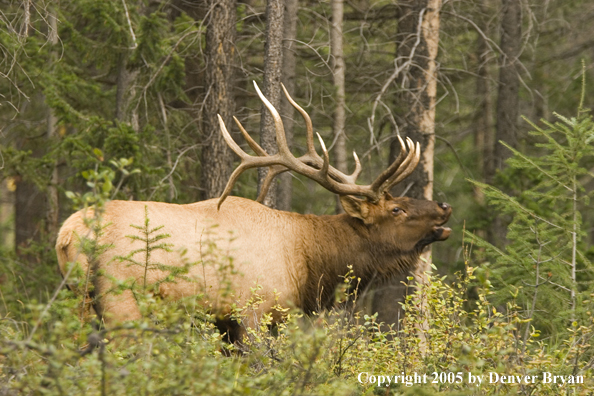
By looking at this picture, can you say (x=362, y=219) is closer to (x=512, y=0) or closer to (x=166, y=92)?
(x=166, y=92)

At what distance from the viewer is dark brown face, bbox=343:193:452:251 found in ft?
23.1

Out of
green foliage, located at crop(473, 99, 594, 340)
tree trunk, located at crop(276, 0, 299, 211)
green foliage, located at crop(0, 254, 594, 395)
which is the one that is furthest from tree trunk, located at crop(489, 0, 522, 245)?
green foliage, located at crop(0, 254, 594, 395)

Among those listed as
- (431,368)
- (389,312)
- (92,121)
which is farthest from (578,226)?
(92,121)

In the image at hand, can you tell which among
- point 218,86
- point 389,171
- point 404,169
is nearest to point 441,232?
point 404,169

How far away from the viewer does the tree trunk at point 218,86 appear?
8594 mm

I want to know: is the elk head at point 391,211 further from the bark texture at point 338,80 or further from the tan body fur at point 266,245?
the bark texture at point 338,80

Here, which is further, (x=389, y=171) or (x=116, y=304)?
(x=389, y=171)

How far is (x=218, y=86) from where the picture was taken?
8.66 metres

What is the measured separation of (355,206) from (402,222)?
564 millimetres

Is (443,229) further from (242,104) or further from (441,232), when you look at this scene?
(242,104)

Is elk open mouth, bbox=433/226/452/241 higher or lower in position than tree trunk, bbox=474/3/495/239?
lower

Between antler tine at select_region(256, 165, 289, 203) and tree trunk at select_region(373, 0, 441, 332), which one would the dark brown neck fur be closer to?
antler tine at select_region(256, 165, 289, 203)

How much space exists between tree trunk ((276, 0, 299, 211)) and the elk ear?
10.0ft

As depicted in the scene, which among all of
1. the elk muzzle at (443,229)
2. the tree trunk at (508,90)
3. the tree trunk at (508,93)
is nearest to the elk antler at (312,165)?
the elk muzzle at (443,229)
